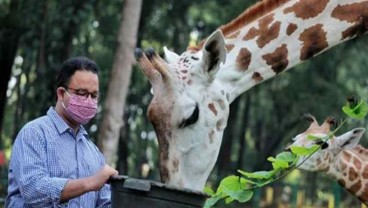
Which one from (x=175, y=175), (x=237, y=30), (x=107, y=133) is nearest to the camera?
(x=175, y=175)

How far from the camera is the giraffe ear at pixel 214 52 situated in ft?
18.5

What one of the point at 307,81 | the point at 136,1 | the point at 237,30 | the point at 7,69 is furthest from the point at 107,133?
the point at 307,81

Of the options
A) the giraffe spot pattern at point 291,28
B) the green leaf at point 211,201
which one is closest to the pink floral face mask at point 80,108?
the green leaf at point 211,201

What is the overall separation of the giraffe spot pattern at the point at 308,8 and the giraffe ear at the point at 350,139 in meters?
3.91

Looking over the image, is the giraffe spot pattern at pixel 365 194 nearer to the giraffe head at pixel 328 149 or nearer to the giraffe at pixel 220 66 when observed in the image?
the giraffe head at pixel 328 149

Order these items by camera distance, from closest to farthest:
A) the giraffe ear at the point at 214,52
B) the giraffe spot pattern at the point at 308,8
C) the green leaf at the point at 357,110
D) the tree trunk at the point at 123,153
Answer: the green leaf at the point at 357,110 < the giraffe ear at the point at 214,52 < the giraffe spot pattern at the point at 308,8 < the tree trunk at the point at 123,153

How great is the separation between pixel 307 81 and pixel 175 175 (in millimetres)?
19523

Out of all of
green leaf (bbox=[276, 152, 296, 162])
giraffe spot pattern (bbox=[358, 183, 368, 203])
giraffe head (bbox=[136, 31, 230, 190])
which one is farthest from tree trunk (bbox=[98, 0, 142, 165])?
green leaf (bbox=[276, 152, 296, 162])

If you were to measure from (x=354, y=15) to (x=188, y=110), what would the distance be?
158 centimetres

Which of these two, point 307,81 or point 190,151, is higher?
point 307,81

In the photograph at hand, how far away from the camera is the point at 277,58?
20.6 ft

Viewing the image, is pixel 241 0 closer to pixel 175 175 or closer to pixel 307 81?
pixel 307 81

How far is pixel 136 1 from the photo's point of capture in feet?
44.6

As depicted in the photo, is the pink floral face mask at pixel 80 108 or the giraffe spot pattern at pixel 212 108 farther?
the giraffe spot pattern at pixel 212 108
